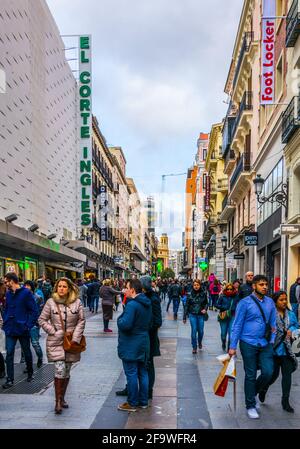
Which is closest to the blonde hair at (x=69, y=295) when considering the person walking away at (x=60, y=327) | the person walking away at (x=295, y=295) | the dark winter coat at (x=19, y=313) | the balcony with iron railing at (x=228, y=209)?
the person walking away at (x=60, y=327)

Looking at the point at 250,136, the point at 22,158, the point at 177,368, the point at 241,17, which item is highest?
the point at 241,17

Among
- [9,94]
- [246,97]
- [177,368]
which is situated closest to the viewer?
[177,368]

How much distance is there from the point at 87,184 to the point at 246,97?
555 inches

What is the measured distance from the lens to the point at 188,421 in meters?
6.06

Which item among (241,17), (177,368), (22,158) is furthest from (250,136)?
(177,368)

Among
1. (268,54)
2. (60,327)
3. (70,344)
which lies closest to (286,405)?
(70,344)

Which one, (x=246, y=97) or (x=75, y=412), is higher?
(x=246, y=97)

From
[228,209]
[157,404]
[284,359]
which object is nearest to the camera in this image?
[284,359]

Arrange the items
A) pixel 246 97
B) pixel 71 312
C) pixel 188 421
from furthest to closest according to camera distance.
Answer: pixel 246 97 < pixel 71 312 < pixel 188 421

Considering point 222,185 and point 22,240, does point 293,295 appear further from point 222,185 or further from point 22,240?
point 222,185

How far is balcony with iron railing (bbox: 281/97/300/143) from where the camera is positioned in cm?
1615

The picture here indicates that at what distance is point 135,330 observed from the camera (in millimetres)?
6441

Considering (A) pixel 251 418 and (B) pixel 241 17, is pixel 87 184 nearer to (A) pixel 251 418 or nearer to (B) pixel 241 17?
(B) pixel 241 17

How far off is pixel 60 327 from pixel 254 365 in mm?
2351
